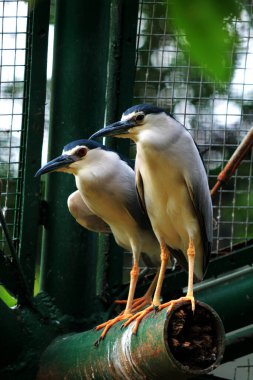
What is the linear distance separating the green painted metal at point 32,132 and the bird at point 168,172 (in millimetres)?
982

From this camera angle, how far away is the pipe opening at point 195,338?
2.75 meters

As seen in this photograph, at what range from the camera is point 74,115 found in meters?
4.54

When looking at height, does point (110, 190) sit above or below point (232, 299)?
above

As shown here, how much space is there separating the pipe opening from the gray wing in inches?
62.8

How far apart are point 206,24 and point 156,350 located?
1760mm

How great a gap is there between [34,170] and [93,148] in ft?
1.68

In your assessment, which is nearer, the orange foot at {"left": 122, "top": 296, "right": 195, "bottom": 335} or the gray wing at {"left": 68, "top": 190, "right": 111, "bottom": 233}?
the orange foot at {"left": 122, "top": 296, "right": 195, "bottom": 335}

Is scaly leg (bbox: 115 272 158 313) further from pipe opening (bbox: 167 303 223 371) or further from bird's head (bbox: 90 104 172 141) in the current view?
pipe opening (bbox: 167 303 223 371)

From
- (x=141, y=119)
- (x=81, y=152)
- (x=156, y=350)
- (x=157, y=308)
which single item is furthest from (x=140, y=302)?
(x=156, y=350)

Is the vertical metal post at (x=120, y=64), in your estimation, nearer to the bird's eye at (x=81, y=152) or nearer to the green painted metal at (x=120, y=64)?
the green painted metal at (x=120, y=64)

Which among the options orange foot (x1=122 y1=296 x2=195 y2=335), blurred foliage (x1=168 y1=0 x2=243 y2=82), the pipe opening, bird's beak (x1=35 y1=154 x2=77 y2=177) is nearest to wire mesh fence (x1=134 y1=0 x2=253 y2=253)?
bird's beak (x1=35 y1=154 x2=77 y2=177)

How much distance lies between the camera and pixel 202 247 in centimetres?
386

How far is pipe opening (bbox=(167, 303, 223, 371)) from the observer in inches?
108

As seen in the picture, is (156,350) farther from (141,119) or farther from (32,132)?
(32,132)
